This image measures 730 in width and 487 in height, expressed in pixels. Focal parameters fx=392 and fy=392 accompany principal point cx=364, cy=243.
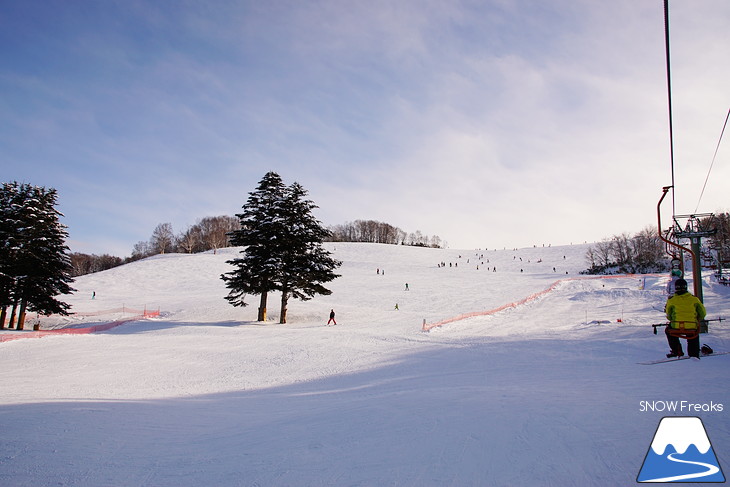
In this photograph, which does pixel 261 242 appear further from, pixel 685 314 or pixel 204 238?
pixel 204 238

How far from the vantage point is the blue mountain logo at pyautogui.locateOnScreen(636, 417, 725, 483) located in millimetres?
3822

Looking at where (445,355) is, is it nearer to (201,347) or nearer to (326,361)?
(326,361)

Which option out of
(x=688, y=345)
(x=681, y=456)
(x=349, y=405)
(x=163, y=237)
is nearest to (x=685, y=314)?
(x=688, y=345)

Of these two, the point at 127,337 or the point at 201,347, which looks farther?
the point at 127,337

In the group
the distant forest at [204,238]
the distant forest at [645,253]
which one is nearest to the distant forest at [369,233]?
the distant forest at [204,238]

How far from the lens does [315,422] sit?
21.0 ft

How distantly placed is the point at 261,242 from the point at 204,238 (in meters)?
126

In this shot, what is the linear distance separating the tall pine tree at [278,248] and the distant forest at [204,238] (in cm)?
9223

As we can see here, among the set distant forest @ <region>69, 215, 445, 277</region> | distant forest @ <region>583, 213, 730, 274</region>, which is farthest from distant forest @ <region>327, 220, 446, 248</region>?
distant forest @ <region>583, 213, 730, 274</region>

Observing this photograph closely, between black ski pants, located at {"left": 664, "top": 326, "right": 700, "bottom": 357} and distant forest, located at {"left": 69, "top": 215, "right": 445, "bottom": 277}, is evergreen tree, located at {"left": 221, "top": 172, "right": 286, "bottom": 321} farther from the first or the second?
distant forest, located at {"left": 69, "top": 215, "right": 445, "bottom": 277}

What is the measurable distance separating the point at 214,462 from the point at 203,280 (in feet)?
204

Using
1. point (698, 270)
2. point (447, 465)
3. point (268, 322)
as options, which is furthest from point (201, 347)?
point (698, 270)

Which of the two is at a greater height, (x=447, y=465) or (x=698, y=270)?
(x=698, y=270)

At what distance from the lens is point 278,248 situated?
29.6 metres
